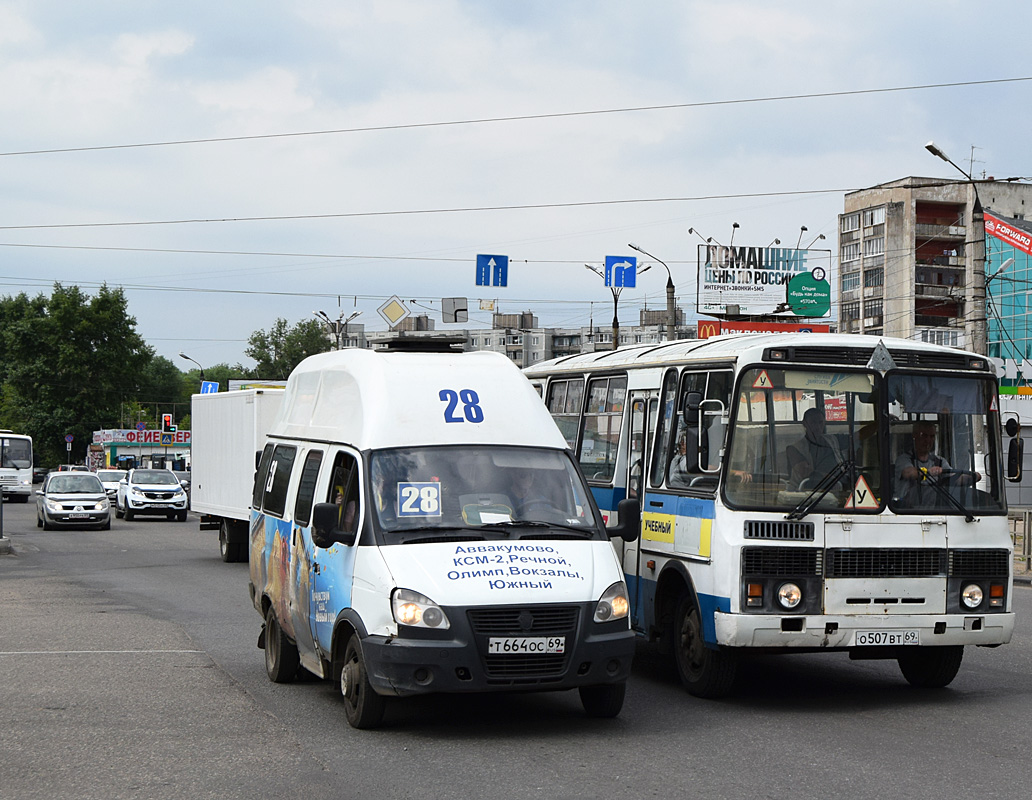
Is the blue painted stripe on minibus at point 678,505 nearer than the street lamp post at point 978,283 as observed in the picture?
Yes

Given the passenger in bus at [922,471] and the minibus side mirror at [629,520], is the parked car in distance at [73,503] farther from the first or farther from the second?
the passenger in bus at [922,471]

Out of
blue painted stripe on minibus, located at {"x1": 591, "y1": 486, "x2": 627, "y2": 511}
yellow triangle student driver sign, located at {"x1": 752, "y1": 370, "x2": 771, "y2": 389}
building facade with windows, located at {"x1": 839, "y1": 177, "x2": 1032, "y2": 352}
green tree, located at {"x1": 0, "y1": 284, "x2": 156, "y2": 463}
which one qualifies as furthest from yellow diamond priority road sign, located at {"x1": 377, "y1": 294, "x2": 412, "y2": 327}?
green tree, located at {"x1": 0, "y1": 284, "x2": 156, "y2": 463}

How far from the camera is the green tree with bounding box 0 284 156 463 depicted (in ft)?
330

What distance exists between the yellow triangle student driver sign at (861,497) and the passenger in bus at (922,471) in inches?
8.0

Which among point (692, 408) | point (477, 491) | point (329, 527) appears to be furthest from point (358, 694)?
point (692, 408)

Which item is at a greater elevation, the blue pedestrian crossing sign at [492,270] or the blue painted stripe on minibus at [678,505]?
the blue pedestrian crossing sign at [492,270]

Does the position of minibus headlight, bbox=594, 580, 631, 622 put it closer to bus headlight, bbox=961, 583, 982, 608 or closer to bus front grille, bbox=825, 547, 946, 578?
bus front grille, bbox=825, 547, 946, 578

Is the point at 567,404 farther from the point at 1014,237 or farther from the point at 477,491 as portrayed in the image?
the point at 1014,237

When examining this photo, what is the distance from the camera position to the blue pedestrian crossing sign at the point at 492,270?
118ft

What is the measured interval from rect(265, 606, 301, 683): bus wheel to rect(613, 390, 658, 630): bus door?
283cm

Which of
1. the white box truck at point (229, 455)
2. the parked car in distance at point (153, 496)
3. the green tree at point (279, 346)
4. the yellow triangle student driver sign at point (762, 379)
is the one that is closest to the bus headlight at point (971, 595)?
the yellow triangle student driver sign at point (762, 379)

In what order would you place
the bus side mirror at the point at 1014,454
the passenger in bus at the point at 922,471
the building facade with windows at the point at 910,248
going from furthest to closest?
1. the building facade with windows at the point at 910,248
2. the bus side mirror at the point at 1014,454
3. the passenger in bus at the point at 922,471

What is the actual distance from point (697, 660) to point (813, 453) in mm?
1798

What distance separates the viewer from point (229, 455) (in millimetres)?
25516
